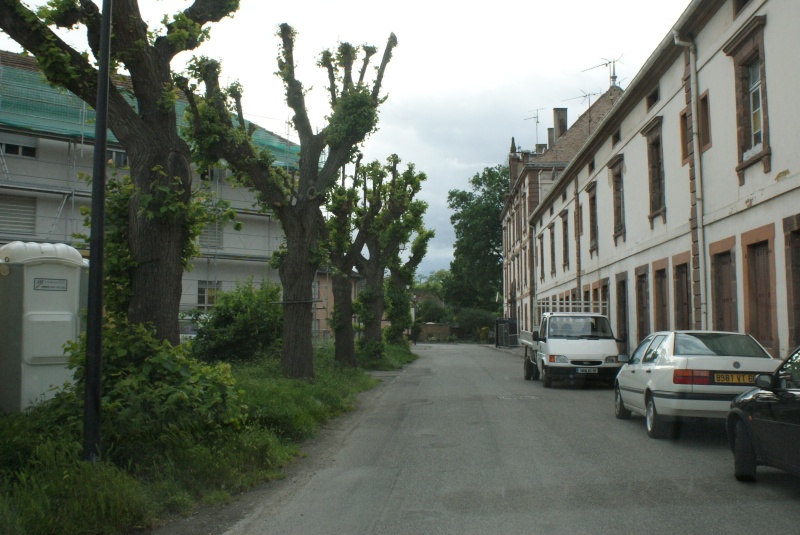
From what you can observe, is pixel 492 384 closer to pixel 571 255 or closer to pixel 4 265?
pixel 4 265

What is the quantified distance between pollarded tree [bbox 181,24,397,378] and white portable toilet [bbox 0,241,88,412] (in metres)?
5.59

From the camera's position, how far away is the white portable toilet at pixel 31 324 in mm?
8648

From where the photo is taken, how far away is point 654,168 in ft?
71.1

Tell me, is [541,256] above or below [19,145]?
below

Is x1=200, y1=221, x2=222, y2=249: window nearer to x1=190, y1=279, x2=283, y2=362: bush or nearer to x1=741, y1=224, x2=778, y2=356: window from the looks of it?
x1=190, y1=279, x2=283, y2=362: bush

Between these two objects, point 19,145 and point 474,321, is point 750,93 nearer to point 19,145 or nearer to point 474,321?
point 19,145

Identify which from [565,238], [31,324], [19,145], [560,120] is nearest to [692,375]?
[31,324]

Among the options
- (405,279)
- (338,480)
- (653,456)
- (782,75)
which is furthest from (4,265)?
(405,279)

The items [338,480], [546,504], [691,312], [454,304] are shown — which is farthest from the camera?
[454,304]

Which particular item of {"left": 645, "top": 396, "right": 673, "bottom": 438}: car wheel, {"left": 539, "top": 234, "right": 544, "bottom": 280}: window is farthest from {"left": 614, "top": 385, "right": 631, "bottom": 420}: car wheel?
{"left": 539, "top": 234, "right": 544, "bottom": 280}: window

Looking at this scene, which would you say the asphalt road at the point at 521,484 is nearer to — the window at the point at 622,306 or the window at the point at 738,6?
the window at the point at 738,6

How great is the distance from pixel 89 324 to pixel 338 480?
9.61 ft

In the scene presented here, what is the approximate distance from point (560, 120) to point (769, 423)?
166 feet

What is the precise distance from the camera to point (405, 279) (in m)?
41.2
